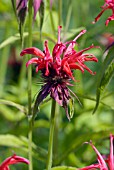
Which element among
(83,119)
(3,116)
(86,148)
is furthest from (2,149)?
(86,148)

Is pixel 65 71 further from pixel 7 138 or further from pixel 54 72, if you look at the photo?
pixel 7 138

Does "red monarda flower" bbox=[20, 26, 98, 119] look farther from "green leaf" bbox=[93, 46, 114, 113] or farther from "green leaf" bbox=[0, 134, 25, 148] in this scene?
"green leaf" bbox=[0, 134, 25, 148]

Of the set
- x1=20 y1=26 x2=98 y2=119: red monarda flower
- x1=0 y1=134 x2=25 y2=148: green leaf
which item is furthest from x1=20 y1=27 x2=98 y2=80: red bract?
x1=0 y1=134 x2=25 y2=148: green leaf

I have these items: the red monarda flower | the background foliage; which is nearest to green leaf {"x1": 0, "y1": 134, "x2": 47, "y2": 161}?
the background foliage

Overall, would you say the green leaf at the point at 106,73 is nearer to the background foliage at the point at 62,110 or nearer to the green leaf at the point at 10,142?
the background foliage at the point at 62,110

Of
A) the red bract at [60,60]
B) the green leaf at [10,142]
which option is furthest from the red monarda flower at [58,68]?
the green leaf at [10,142]

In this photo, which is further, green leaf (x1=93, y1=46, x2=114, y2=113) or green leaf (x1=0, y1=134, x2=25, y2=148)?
green leaf (x1=0, y1=134, x2=25, y2=148)

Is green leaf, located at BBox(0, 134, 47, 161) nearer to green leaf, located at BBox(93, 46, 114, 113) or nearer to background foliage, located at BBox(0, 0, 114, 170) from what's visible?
background foliage, located at BBox(0, 0, 114, 170)

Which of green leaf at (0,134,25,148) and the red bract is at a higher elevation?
the red bract

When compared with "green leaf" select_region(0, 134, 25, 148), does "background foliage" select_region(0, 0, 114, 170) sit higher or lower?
higher
